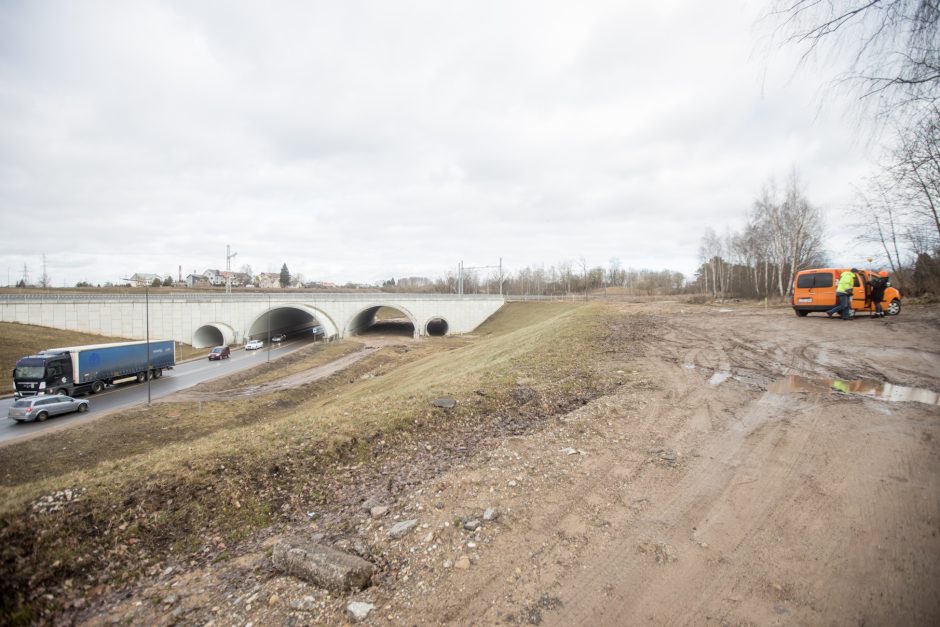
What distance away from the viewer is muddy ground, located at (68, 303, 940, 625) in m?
3.45

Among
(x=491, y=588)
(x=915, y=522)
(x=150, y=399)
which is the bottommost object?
(x=150, y=399)

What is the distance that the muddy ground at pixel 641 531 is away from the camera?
3449mm

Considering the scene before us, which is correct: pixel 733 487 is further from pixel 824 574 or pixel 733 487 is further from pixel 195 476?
pixel 195 476

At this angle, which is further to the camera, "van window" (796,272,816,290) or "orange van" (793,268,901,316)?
"van window" (796,272,816,290)

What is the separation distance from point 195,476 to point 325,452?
2128mm

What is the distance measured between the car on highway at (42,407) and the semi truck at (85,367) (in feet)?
12.1

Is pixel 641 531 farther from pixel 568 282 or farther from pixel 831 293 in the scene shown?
pixel 568 282

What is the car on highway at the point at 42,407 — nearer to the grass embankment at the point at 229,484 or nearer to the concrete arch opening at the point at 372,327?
the grass embankment at the point at 229,484

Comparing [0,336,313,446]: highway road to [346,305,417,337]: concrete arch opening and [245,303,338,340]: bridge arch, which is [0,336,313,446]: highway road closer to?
[245,303,338,340]: bridge arch

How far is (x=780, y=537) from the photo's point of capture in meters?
4.12

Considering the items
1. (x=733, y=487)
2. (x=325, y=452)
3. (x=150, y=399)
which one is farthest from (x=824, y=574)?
(x=150, y=399)

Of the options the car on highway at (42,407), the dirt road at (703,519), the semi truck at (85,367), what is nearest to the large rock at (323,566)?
the dirt road at (703,519)

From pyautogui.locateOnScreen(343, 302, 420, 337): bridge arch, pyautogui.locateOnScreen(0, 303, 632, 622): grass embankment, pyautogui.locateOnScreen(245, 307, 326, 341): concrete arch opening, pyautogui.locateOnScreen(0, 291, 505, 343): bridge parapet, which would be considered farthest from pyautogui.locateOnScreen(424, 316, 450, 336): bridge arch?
pyautogui.locateOnScreen(0, 303, 632, 622): grass embankment

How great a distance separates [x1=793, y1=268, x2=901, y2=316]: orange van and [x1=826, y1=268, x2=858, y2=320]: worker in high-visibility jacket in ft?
0.59
